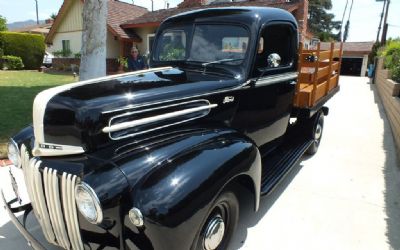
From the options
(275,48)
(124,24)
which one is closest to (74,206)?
(275,48)

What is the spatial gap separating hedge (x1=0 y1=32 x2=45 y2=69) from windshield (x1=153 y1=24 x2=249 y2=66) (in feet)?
74.8

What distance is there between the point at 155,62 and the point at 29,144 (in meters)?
1.83

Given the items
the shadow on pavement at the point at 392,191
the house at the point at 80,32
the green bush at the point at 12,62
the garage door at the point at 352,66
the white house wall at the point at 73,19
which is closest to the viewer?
the shadow on pavement at the point at 392,191

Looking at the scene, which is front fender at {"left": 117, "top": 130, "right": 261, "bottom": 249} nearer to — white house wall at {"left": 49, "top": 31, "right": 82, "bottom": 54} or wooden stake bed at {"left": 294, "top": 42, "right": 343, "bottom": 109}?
wooden stake bed at {"left": 294, "top": 42, "right": 343, "bottom": 109}

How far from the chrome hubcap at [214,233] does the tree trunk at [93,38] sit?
5.42m

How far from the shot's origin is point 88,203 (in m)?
2.04

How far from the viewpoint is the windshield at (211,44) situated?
3459 millimetres

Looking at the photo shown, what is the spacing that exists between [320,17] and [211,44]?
53796mm

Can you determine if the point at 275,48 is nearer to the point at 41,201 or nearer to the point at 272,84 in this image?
the point at 272,84

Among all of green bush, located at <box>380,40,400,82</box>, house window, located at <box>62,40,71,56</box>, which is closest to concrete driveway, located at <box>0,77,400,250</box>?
green bush, located at <box>380,40,400,82</box>

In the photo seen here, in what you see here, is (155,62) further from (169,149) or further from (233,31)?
(169,149)

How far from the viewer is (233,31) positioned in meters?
3.51

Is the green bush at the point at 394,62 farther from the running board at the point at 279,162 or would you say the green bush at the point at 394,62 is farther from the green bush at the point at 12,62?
the green bush at the point at 12,62

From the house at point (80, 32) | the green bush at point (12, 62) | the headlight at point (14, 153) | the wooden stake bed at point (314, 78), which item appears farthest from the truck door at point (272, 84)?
the green bush at point (12, 62)
